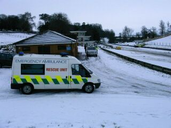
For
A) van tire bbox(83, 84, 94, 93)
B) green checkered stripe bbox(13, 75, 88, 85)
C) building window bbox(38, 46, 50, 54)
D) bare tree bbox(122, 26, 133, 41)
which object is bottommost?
van tire bbox(83, 84, 94, 93)

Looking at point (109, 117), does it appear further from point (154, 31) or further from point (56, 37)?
point (154, 31)

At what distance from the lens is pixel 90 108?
7.95 m

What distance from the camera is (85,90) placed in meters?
10.5

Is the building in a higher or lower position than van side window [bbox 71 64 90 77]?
higher

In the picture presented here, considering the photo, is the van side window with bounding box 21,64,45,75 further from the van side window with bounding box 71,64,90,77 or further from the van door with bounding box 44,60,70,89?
the van side window with bounding box 71,64,90,77

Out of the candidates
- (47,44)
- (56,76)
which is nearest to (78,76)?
(56,76)

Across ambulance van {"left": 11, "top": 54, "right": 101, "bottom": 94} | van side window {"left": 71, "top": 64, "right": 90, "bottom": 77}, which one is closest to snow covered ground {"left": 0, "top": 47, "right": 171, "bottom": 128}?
ambulance van {"left": 11, "top": 54, "right": 101, "bottom": 94}

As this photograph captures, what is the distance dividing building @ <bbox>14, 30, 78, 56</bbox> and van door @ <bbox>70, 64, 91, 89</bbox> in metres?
18.4

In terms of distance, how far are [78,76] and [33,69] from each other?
8.66 ft

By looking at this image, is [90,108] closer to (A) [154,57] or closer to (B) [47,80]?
(B) [47,80]

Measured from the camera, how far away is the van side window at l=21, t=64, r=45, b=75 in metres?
9.91

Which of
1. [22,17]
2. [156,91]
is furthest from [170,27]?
[156,91]

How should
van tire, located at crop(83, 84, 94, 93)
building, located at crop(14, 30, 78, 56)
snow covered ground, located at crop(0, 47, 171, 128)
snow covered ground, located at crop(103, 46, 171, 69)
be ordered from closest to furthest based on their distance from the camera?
snow covered ground, located at crop(0, 47, 171, 128) → van tire, located at crop(83, 84, 94, 93) → snow covered ground, located at crop(103, 46, 171, 69) → building, located at crop(14, 30, 78, 56)

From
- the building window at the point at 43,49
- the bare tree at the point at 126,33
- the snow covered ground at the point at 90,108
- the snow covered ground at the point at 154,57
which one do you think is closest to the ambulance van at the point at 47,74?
the snow covered ground at the point at 90,108
